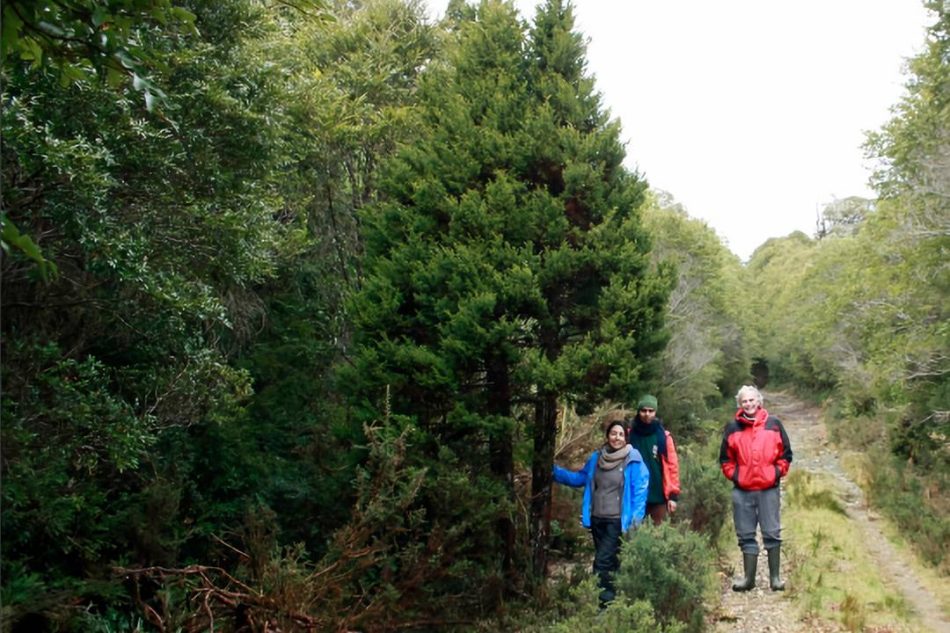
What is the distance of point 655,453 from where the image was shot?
7066 millimetres

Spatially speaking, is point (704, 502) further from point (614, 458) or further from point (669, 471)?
point (614, 458)

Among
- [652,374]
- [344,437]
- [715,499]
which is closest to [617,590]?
A: [652,374]

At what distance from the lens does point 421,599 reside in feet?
23.7

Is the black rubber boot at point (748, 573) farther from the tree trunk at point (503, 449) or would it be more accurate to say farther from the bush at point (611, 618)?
the tree trunk at point (503, 449)

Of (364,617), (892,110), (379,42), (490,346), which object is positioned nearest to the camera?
(364,617)

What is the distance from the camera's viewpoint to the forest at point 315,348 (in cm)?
615

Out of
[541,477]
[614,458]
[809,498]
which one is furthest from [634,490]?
[809,498]

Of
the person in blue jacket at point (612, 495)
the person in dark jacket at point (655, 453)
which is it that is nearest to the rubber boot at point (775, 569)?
the person in dark jacket at point (655, 453)

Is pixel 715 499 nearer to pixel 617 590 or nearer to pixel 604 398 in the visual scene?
pixel 604 398

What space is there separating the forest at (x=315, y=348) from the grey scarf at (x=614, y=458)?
2.28ft

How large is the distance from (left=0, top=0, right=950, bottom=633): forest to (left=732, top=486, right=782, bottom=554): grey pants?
42cm

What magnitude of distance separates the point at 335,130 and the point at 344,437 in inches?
180

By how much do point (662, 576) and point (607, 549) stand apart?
774mm

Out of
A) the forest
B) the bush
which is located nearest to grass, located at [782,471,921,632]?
the forest
